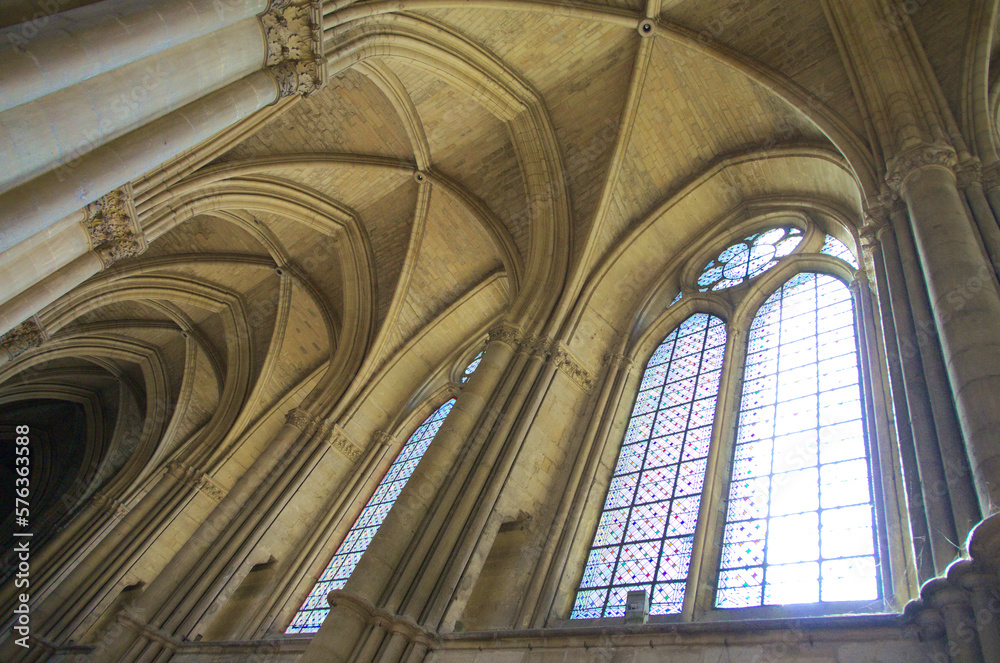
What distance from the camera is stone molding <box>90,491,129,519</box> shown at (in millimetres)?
15172

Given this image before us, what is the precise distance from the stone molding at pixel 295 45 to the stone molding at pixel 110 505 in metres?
12.4

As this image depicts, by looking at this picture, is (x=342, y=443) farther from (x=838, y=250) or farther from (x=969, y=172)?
(x=969, y=172)

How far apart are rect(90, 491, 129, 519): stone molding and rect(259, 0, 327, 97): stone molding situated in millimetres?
12424

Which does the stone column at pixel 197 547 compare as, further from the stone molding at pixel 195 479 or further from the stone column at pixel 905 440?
the stone column at pixel 905 440

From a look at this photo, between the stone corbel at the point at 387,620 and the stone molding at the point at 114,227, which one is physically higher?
the stone molding at the point at 114,227

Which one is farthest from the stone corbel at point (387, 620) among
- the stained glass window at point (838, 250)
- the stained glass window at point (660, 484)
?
the stained glass window at point (838, 250)

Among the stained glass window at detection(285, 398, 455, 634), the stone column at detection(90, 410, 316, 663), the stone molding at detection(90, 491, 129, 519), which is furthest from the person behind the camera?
the stone molding at detection(90, 491, 129, 519)

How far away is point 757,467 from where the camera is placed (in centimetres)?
776

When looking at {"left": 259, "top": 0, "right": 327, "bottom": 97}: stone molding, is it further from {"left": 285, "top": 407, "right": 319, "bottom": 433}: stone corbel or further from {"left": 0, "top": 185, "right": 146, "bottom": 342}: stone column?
{"left": 285, "top": 407, "right": 319, "bottom": 433}: stone corbel

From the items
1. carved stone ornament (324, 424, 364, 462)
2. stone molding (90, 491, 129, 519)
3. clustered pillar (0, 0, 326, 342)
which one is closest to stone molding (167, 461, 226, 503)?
stone molding (90, 491, 129, 519)

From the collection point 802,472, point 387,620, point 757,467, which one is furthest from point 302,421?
point 802,472

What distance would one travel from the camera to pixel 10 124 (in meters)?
4.13

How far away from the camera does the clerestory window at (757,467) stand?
6.41 metres

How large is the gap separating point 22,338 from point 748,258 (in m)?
11.9
